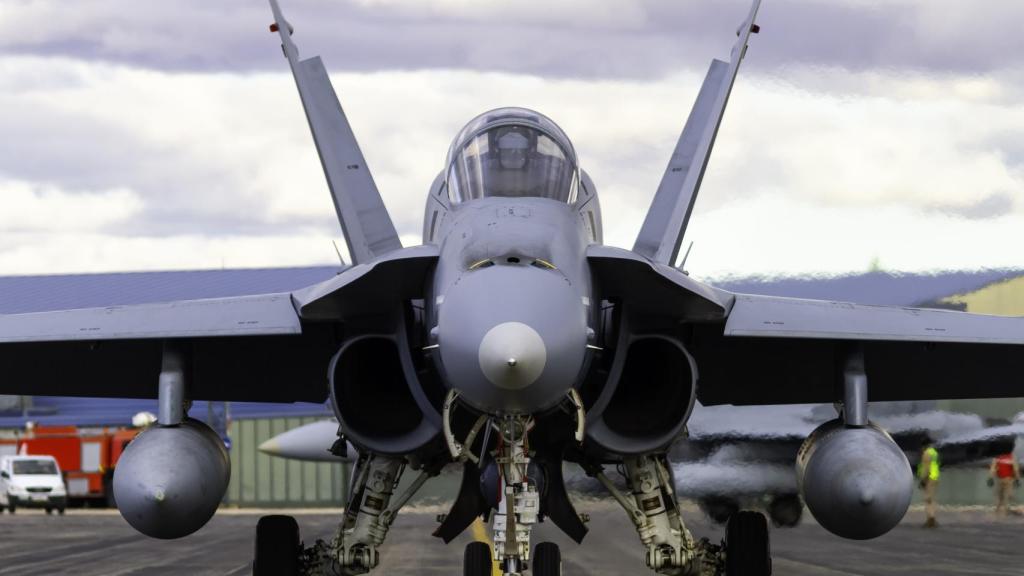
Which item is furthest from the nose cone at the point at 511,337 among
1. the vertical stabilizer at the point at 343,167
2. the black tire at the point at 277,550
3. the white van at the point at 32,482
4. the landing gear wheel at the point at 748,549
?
the white van at the point at 32,482

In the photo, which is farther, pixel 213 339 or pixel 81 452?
pixel 81 452

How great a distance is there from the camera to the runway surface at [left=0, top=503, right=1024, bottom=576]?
591 inches

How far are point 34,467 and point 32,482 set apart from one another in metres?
0.40

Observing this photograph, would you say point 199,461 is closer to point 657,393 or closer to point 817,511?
point 657,393

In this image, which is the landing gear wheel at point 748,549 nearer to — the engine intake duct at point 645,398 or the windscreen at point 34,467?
the engine intake duct at point 645,398

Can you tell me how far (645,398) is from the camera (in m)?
9.10

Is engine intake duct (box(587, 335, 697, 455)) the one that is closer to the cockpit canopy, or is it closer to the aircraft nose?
the cockpit canopy

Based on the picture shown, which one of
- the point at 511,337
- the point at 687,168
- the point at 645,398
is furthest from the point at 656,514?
the point at 511,337

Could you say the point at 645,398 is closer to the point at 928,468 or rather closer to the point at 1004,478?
the point at 928,468

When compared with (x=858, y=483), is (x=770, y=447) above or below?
above

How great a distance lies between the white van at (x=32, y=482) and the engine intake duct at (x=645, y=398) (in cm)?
2814

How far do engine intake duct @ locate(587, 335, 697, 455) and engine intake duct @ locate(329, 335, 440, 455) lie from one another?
0.98m

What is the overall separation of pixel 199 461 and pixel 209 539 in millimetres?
13452

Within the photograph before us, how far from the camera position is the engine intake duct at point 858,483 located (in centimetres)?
850
